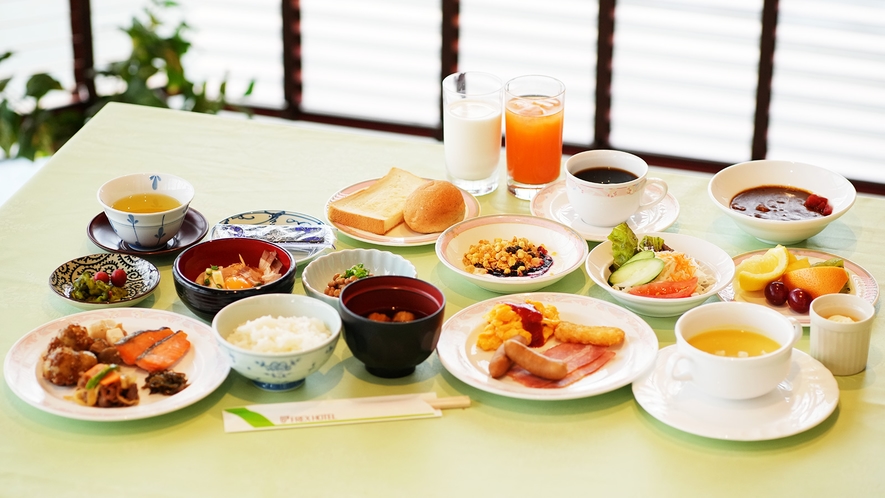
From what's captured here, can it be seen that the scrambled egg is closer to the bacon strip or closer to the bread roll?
the bacon strip

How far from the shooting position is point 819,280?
65.2 inches

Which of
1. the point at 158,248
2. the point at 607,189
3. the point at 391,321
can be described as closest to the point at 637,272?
the point at 607,189

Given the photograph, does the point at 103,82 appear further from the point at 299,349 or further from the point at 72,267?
the point at 299,349

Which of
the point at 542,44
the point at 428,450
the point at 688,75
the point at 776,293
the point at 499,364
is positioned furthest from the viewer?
the point at 542,44

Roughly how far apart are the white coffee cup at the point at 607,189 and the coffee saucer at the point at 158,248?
0.78 meters

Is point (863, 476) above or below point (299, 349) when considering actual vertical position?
below

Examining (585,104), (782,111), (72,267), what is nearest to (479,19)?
(585,104)

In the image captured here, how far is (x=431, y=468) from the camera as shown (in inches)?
51.5

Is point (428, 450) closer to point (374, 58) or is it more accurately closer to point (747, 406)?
point (747, 406)

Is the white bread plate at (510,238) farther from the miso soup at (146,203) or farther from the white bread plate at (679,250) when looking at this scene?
the miso soup at (146,203)

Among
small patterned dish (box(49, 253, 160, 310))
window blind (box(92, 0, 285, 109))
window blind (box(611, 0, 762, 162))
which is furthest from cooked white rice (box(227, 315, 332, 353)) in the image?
window blind (box(92, 0, 285, 109))

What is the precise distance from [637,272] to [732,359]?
0.37 m

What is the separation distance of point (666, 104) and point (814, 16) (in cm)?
66

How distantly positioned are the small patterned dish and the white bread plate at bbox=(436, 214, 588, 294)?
0.55 metres
